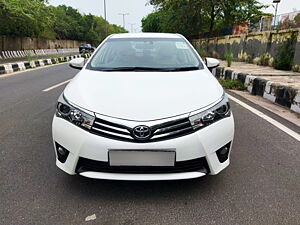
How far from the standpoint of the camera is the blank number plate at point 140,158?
185 cm

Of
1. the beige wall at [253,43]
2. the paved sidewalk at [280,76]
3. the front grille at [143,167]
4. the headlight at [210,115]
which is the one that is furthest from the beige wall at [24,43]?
the headlight at [210,115]

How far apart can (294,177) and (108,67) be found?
2219mm

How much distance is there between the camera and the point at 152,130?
186 centimetres

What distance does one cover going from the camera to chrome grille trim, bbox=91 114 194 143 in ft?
6.12

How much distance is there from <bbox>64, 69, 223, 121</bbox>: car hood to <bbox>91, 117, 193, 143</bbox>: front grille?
0.07 meters

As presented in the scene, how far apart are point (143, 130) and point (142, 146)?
0.11 m

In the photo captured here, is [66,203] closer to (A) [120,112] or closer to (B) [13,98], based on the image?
(A) [120,112]

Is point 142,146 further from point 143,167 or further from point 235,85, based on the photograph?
point 235,85

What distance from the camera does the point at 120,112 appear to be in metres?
1.94

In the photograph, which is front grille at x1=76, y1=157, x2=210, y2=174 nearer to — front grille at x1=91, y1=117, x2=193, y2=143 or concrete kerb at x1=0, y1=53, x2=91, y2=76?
front grille at x1=91, y1=117, x2=193, y2=143

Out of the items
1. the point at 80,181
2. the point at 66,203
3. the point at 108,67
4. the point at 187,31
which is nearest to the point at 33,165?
the point at 80,181

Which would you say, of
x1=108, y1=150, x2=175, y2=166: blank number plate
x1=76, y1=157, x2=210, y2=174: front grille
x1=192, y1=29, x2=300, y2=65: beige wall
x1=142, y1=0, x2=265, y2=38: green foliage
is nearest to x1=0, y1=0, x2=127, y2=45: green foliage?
x1=142, y1=0, x2=265, y2=38: green foliage

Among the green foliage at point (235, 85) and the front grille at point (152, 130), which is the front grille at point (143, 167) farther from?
the green foliage at point (235, 85)

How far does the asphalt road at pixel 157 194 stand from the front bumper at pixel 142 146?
0.89ft
